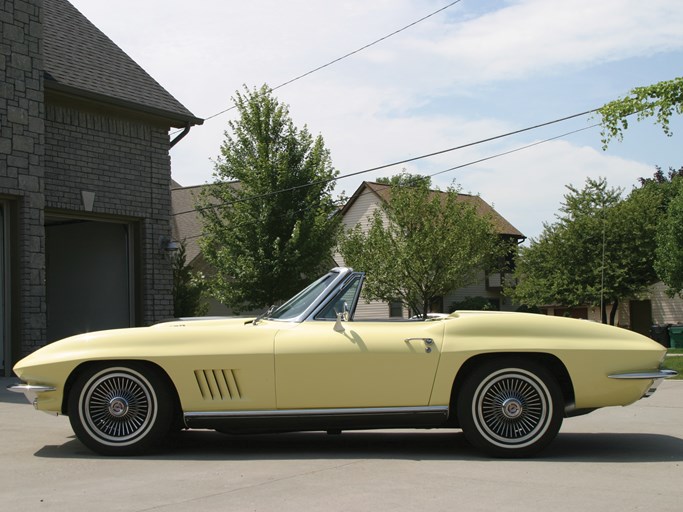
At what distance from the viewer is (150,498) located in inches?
179

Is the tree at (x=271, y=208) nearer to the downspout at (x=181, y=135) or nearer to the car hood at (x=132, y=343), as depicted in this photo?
the downspout at (x=181, y=135)

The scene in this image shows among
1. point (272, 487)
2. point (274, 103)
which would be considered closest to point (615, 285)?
point (274, 103)

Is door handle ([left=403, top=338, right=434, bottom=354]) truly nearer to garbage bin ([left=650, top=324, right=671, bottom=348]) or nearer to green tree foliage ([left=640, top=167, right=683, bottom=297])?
garbage bin ([left=650, top=324, right=671, bottom=348])

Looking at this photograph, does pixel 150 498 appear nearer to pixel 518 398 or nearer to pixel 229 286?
pixel 518 398

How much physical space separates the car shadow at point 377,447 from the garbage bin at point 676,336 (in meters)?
29.3

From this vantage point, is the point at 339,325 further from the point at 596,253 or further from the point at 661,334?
the point at 596,253

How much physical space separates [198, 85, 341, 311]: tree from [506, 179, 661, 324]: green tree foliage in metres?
17.3

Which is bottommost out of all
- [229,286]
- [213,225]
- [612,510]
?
[612,510]

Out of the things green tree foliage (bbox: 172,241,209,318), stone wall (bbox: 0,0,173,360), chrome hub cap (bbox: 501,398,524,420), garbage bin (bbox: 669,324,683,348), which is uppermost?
stone wall (bbox: 0,0,173,360)

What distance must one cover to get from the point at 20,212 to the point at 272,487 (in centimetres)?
1050

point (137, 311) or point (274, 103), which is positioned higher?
point (274, 103)

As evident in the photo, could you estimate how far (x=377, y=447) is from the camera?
6.34 metres

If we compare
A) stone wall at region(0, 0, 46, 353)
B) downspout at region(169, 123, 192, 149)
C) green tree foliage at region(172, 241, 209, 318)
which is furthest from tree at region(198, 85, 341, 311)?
stone wall at region(0, 0, 46, 353)

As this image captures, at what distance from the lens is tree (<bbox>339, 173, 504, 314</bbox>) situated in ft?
120
